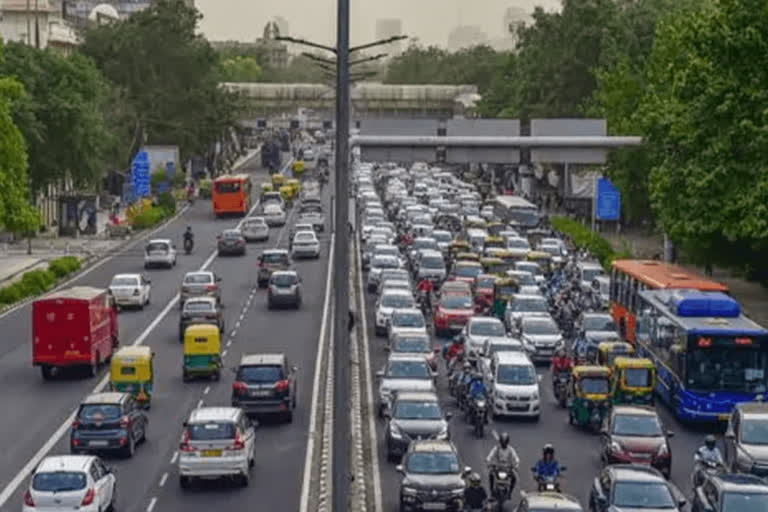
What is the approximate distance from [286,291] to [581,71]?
62.7m

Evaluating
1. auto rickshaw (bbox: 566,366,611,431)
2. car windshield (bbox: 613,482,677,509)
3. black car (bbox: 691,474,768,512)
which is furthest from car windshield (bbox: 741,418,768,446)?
auto rickshaw (bbox: 566,366,611,431)

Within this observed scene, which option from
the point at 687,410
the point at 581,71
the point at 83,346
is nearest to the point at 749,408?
the point at 687,410

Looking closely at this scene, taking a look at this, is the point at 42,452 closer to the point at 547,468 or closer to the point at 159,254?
the point at 547,468

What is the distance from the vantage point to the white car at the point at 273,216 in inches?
3920

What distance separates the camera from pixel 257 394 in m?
38.6

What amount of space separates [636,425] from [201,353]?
14.9 metres

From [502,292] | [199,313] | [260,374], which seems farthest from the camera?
[502,292]

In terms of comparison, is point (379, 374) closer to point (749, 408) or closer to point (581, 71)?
point (749, 408)

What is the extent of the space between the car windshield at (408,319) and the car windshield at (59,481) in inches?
911

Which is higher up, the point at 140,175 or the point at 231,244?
the point at 140,175

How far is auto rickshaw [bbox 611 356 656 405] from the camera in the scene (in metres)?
39.0

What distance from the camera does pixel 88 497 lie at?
28.1m

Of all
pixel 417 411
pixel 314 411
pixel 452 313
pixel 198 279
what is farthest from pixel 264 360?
pixel 198 279

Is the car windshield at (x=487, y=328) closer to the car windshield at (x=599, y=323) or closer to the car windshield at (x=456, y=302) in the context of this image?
the car windshield at (x=599, y=323)
